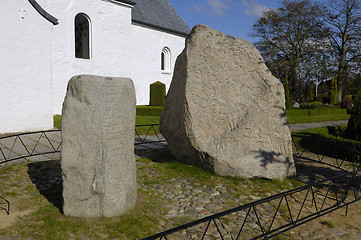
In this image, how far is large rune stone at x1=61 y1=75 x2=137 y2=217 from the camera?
136 inches

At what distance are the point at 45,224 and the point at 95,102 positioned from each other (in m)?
1.58

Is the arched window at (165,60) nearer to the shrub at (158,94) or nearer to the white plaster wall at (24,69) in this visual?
the shrub at (158,94)

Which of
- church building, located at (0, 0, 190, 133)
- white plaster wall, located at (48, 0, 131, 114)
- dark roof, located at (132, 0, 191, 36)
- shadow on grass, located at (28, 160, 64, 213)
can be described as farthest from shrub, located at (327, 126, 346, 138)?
dark roof, located at (132, 0, 191, 36)

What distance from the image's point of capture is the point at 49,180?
16.8 feet

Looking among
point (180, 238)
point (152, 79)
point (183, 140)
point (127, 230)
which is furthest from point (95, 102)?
point (152, 79)

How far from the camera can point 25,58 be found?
34.6 ft

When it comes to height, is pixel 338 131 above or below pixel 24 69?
below

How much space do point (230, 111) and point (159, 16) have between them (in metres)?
18.9

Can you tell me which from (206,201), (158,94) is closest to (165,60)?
(158,94)

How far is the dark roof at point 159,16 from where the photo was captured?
791 inches

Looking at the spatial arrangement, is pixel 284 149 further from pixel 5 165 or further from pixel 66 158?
pixel 5 165

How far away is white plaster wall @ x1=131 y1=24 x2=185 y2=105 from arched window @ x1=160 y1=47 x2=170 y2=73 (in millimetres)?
612

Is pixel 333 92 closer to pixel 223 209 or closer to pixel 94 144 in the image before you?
pixel 223 209

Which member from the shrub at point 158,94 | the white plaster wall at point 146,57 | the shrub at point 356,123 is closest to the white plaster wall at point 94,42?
the white plaster wall at point 146,57
